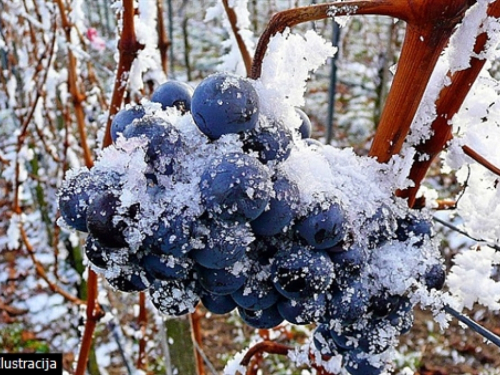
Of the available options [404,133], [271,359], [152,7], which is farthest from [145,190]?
[271,359]

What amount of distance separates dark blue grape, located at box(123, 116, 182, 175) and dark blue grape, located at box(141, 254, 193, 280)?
0.25ft

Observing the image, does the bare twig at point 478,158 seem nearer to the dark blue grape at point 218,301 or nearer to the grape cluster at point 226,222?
the grape cluster at point 226,222

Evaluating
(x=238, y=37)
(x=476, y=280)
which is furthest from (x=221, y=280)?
(x=238, y=37)

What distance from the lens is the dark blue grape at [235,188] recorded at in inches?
15.5

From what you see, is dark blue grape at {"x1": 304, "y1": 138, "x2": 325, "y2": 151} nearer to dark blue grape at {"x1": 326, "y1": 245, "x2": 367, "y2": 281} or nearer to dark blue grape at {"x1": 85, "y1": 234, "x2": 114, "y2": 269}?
dark blue grape at {"x1": 326, "y1": 245, "x2": 367, "y2": 281}

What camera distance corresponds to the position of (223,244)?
408mm

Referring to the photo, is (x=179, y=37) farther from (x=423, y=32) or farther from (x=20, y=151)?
(x=423, y=32)

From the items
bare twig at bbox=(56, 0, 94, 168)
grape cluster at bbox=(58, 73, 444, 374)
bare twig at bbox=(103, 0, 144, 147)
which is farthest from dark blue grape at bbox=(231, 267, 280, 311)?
bare twig at bbox=(56, 0, 94, 168)

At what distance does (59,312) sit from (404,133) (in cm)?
277

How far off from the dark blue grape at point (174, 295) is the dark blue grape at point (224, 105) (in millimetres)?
156

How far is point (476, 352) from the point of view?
243 centimetres

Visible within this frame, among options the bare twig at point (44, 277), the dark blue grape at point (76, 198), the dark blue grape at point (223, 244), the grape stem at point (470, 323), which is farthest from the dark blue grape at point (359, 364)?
the bare twig at point (44, 277)

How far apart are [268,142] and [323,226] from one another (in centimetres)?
9

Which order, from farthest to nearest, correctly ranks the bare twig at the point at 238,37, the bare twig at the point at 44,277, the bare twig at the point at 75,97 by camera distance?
1. the bare twig at the point at 44,277
2. the bare twig at the point at 75,97
3. the bare twig at the point at 238,37
